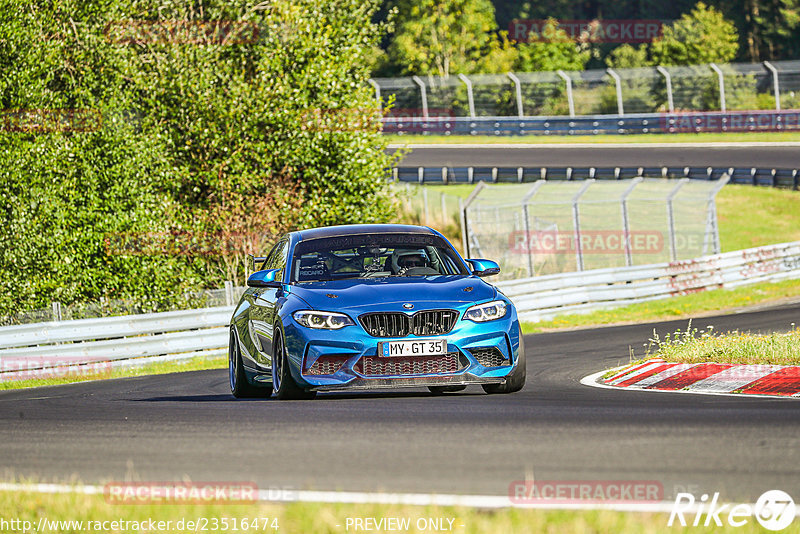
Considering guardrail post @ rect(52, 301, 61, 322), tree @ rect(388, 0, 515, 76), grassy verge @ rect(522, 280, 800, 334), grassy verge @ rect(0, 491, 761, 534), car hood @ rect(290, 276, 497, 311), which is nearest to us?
grassy verge @ rect(0, 491, 761, 534)

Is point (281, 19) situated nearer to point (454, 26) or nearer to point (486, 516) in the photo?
point (486, 516)

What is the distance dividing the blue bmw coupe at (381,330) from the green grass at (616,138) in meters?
40.7

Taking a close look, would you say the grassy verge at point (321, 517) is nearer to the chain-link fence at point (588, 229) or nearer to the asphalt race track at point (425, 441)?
the asphalt race track at point (425, 441)

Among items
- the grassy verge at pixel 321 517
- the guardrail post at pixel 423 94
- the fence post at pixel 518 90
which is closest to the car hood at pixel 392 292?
the grassy verge at pixel 321 517

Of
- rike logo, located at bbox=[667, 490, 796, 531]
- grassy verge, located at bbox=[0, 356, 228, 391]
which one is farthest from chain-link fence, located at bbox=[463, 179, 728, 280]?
rike logo, located at bbox=[667, 490, 796, 531]

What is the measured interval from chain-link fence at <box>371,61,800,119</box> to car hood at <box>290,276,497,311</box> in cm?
A: 4480

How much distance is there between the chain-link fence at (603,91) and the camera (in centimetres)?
5359

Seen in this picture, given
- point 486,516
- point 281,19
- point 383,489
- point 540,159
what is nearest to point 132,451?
point 383,489

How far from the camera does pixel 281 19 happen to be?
93.9 feet

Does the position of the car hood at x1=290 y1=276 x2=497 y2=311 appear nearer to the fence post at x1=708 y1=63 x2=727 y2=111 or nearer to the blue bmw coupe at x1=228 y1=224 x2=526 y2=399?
the blue bmw coupe at x1=228 y1=224 x2=526 y2=399

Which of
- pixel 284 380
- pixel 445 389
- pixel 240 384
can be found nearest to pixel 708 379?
pixel 445 389

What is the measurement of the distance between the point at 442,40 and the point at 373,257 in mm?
67780

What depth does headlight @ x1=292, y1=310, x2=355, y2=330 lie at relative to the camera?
381 inches

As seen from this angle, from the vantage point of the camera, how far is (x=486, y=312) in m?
9.98
